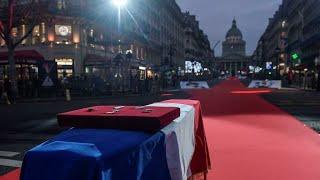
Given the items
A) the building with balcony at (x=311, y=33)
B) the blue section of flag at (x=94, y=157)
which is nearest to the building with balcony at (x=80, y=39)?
the building with balcony at (x=311, y=33)

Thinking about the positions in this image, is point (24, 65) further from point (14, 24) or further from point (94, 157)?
point (94, 157)

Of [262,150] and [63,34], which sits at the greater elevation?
[63,34]

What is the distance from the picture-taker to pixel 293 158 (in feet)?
27.3

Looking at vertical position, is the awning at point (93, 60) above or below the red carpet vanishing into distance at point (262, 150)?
above

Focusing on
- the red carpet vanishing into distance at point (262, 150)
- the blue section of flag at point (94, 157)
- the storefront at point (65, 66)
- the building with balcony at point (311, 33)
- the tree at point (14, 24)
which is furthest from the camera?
the building with balcony at point (311, 33)

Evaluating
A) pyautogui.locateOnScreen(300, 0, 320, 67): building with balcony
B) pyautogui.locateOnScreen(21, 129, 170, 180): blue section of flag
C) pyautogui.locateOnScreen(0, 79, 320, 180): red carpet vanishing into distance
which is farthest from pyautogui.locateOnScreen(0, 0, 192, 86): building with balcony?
pyautogui.locateOnScreen(21, 129, 170, 180): blue section of flag

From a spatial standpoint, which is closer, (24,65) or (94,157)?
(94,157)

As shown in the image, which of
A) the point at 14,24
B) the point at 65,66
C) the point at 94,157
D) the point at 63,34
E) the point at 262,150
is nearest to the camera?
the point at 94,157

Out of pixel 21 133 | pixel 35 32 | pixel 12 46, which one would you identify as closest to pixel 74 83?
pixel 12 46

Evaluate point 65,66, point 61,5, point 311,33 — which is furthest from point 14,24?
point 311,33

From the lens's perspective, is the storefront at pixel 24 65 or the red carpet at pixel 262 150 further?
the storefront at pixel 24 65

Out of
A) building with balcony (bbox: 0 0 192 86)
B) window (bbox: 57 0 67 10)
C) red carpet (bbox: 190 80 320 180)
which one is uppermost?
window (bbox: 57 0 67 10)

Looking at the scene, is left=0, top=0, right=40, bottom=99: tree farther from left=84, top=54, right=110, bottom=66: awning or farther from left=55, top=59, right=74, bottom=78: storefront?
left=84, top=54, right=110, bottom=66: awning

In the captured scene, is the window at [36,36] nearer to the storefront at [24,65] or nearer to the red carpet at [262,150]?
the storefront at [24,65]
